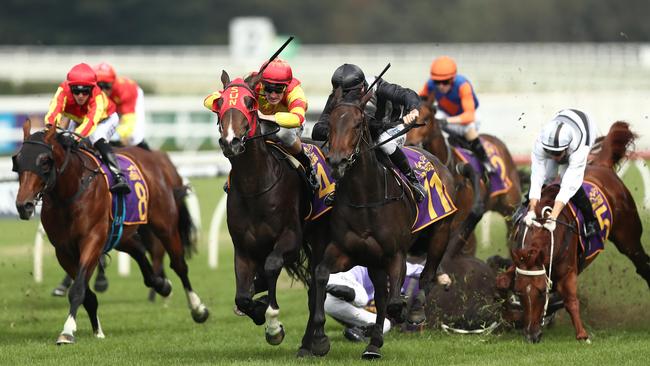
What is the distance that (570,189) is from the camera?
8.91 metres

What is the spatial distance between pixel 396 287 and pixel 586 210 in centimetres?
197

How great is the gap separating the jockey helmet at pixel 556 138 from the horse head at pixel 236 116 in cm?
240

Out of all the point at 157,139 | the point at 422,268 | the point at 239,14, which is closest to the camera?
the point at 422,268

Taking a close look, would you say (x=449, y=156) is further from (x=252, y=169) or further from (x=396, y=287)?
(x=252, y=169)

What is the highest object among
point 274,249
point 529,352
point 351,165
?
point 351,165

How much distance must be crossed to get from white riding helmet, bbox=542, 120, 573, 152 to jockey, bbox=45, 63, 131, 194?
3258 mm

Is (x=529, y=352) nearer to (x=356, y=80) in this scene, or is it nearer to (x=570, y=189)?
(x=570, y=189)

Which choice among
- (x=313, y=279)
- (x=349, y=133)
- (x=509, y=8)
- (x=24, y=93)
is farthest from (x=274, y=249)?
(x=509, y=8)

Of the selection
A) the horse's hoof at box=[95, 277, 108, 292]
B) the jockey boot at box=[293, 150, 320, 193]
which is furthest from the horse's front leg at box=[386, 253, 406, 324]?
the horse's hoof at box=[95, 277, 108, 292]

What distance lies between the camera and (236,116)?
7.46m

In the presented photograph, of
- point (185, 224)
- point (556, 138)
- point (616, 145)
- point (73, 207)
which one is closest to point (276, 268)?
point (73, 207)

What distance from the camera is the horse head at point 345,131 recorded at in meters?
7.32

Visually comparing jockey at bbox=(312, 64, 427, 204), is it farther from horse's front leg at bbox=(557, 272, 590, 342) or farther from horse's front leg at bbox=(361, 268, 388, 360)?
horse's front leg at bbox=(557, 272, 590, 342)

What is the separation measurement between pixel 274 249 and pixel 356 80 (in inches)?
46.4
